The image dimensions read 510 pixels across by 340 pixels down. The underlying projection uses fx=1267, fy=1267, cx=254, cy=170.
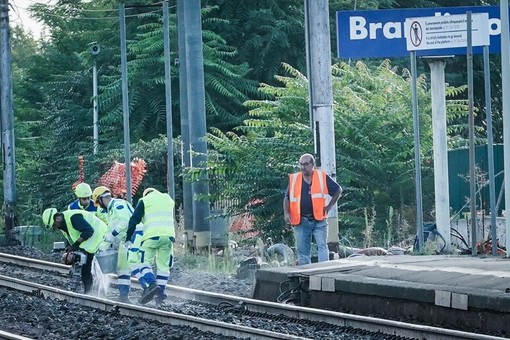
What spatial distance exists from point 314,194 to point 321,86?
2.41 metres

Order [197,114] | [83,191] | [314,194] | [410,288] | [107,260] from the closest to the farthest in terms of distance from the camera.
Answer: [410,288] → [314,194] → [107,260] → [83,191] → [197,114]

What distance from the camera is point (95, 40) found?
157 feet

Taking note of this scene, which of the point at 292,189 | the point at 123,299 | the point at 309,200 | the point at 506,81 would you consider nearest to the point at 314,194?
the point at 309,200

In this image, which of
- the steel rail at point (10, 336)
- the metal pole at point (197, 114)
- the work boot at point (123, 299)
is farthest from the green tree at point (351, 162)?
the steel rail at point (10, 336)

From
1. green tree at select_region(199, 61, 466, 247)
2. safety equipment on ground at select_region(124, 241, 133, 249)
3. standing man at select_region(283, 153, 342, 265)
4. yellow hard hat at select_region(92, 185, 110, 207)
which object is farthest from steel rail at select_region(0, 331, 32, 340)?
green tree at select_region(199, 61, 466, 247)

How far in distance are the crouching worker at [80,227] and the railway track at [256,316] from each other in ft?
2.26

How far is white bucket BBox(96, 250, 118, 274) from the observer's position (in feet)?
60.2

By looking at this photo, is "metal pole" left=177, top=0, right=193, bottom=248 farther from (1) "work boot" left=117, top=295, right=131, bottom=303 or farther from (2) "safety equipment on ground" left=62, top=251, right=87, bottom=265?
(1) "work boot" left=117, top=295, right=131, bottom=303

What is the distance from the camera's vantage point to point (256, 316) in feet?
50.6

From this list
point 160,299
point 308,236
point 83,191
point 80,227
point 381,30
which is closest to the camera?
point 160,299

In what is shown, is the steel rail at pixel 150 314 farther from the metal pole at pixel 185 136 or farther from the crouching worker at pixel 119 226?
the metal pole at pixel 185 136

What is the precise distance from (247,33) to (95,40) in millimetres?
6589

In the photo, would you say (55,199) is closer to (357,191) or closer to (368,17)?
(357,191)

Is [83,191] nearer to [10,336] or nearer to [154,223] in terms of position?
[154,223]
